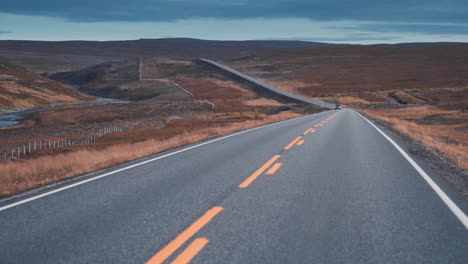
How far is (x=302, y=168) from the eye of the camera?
11805 millimetres

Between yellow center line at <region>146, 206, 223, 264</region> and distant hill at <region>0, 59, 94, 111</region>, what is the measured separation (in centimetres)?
6993

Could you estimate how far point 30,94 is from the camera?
83.9 m

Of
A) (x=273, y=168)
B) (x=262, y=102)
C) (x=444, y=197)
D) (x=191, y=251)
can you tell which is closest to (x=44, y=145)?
(x=273, y=168)

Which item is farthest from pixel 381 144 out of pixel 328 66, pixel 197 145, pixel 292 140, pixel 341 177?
pixel 328 66

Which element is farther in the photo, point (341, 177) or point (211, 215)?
point (341, 177)

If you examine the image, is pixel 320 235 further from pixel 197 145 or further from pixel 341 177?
pixel 197 145

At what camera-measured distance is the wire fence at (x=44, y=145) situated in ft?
83.6

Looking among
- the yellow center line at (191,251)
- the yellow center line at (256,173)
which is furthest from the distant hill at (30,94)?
the yellow center line at (191,251)

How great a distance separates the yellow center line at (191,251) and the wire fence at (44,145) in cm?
1909

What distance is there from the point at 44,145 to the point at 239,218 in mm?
25351

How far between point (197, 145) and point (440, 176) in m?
8.98

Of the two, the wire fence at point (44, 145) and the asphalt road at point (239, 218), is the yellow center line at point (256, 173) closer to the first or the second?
the asphalt road at point (239, 218)

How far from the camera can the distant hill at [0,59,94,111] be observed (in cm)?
7572

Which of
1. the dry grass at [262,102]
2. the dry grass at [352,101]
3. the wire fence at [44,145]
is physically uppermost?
the wire fence at [44,145]
